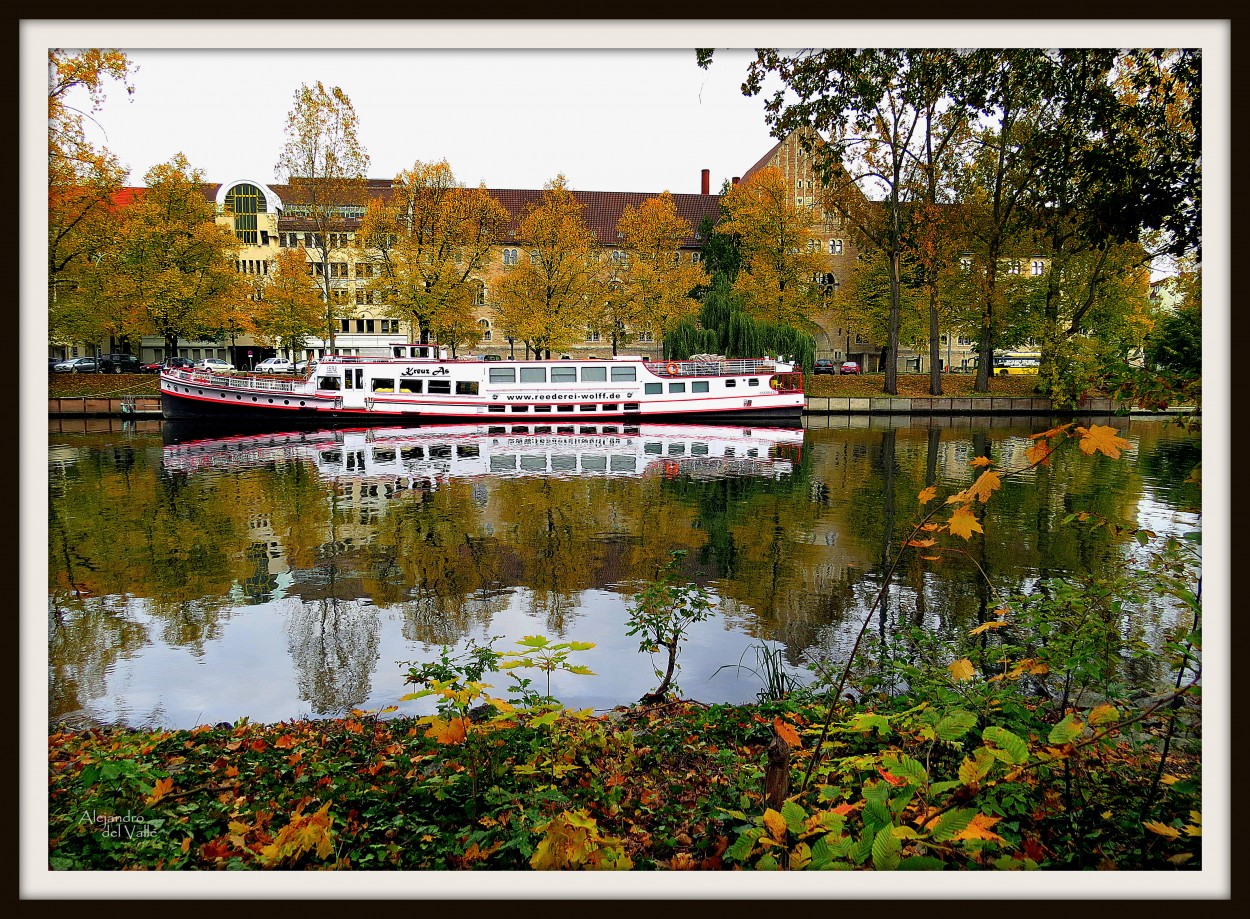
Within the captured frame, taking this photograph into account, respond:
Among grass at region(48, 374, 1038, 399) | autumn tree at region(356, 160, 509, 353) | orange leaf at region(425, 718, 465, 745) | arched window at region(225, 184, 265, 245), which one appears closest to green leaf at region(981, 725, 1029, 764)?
orange leaf at region(425, 718, 465, 745)

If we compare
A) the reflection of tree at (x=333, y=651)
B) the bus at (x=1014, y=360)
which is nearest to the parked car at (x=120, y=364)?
the reflection of tree at (x=333, y=651)

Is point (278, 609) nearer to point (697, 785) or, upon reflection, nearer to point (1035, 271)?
point (697, 785)

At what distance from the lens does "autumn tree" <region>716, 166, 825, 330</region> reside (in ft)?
158

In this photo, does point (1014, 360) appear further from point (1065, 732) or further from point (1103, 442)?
point (1065, 732)

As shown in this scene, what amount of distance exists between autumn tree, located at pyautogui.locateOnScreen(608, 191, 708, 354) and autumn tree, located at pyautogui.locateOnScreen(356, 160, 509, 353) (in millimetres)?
9833

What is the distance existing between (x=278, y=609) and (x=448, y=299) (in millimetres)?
37424

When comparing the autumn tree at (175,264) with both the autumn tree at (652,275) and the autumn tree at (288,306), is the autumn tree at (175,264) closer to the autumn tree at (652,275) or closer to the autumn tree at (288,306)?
the autumn tree at (288,306)

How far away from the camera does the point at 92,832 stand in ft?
12.1

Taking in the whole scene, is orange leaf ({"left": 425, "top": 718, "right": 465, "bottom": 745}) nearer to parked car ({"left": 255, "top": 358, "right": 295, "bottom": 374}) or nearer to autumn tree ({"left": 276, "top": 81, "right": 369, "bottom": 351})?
autumn tree ({"left": 276, "top": 81, "right": 369, "bottom": 351})

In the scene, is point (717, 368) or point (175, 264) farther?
point (175, 264)

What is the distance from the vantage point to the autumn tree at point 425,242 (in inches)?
1709

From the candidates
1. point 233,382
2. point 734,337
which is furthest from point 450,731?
point 734,337

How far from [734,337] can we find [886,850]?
42.0 m

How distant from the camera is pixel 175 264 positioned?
134 feet
